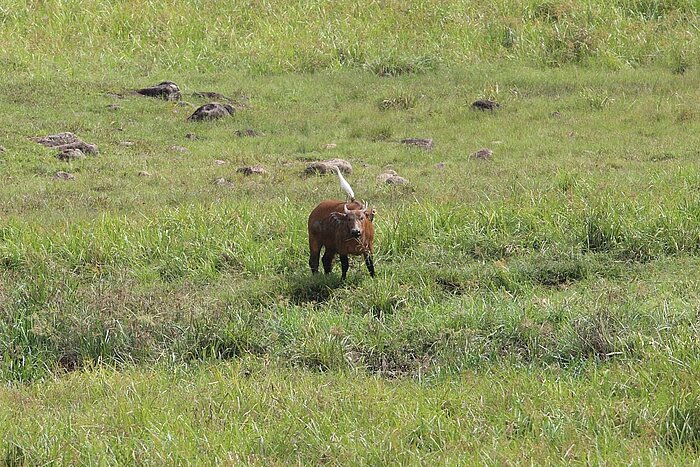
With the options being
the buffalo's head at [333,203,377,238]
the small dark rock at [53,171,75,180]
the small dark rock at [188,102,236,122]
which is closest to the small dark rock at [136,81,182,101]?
the small dark rock at [188,102,236,122]

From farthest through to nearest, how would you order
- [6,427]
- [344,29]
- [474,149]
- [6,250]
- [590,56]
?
[344,29] < [590,56] < [474,149] < [6,250] < [6,427]

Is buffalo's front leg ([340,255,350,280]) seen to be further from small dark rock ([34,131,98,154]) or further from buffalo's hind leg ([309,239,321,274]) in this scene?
small dark rock ([34,131,98,154])

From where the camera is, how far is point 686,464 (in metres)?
4.25

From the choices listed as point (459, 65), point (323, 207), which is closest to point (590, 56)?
point (459, 65)

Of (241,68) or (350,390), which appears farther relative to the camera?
(241,68)

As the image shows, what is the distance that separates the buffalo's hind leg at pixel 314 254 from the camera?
25.3 feet

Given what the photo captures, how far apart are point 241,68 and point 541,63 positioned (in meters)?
4.78

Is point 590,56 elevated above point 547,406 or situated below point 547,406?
below

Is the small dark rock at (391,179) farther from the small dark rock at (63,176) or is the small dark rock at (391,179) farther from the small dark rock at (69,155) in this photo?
the small dark rock at (69,155)

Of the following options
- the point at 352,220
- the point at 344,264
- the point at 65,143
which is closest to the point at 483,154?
the point at 65,143

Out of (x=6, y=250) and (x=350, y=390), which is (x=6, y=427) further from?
(x=6, y=250)

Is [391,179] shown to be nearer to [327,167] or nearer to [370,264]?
[327,167]

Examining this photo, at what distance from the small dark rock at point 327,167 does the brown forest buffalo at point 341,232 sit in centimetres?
383

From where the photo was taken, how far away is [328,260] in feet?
25.3
